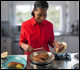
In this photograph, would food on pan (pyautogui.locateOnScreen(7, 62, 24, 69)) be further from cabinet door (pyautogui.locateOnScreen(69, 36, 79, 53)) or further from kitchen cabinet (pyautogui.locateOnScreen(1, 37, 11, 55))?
kitchen cabinet (pyautogui.locateOnScreen(1, 37, 11, 55))

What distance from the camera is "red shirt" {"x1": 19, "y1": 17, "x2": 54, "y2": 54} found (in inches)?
24.2

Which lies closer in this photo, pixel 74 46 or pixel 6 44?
pixel 74 46

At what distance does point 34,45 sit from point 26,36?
6 cm

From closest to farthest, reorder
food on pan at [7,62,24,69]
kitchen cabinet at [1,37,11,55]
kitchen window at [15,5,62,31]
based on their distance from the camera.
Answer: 1. food on pan at [7,62,24,69]
2. kitchen window at [15,5,62,31]
3. kitchen cabinet at [1,37,11,55]

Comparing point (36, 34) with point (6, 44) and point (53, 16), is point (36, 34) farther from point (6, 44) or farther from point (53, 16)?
point (6, 44)

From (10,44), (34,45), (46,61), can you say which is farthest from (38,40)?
(10,44)

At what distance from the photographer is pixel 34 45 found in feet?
2.04

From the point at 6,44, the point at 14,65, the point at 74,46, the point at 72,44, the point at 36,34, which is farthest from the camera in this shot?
the point at 6,44

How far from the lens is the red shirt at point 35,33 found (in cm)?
61

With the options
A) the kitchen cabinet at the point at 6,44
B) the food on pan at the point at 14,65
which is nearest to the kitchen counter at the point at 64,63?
the food on pan at the point at 14,65

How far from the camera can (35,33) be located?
62 centimetres

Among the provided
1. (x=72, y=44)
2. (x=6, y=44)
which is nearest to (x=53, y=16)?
(x=72, y=44)

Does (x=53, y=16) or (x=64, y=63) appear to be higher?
(x=53, y=16)

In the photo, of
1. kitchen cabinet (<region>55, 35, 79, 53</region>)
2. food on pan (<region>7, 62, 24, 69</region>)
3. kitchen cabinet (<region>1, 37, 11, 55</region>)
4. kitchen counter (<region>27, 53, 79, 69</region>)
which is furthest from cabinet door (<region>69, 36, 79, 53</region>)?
kitchen cabinet (<region>1, 37, 11, 55</region>)
